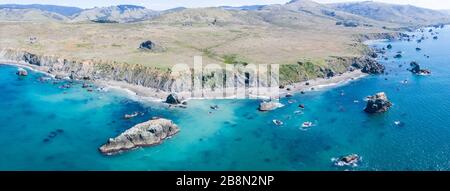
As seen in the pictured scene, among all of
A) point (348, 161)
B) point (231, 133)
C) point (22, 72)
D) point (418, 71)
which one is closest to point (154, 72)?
point (231, 133)

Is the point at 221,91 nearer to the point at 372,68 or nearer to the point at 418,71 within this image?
the point at 372,68

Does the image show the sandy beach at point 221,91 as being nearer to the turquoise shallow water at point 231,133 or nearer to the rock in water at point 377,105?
the turquoise shallow water at point 231,133

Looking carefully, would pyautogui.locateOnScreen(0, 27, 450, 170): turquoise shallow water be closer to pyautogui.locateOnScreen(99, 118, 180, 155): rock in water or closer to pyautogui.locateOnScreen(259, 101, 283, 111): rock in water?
pyautogui.locateOnScreen(99, 118, 180, 155): rock in water

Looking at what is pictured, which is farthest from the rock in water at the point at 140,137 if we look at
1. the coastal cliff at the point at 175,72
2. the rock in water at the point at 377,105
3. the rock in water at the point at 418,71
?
the rock in water at the point at 418,71

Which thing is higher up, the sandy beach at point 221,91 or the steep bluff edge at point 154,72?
the steep bluff edge at point 154,72

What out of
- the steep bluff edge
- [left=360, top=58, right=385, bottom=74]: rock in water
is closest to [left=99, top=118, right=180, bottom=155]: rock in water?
the steep bluff edge

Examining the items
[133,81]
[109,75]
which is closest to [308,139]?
[133,81]
